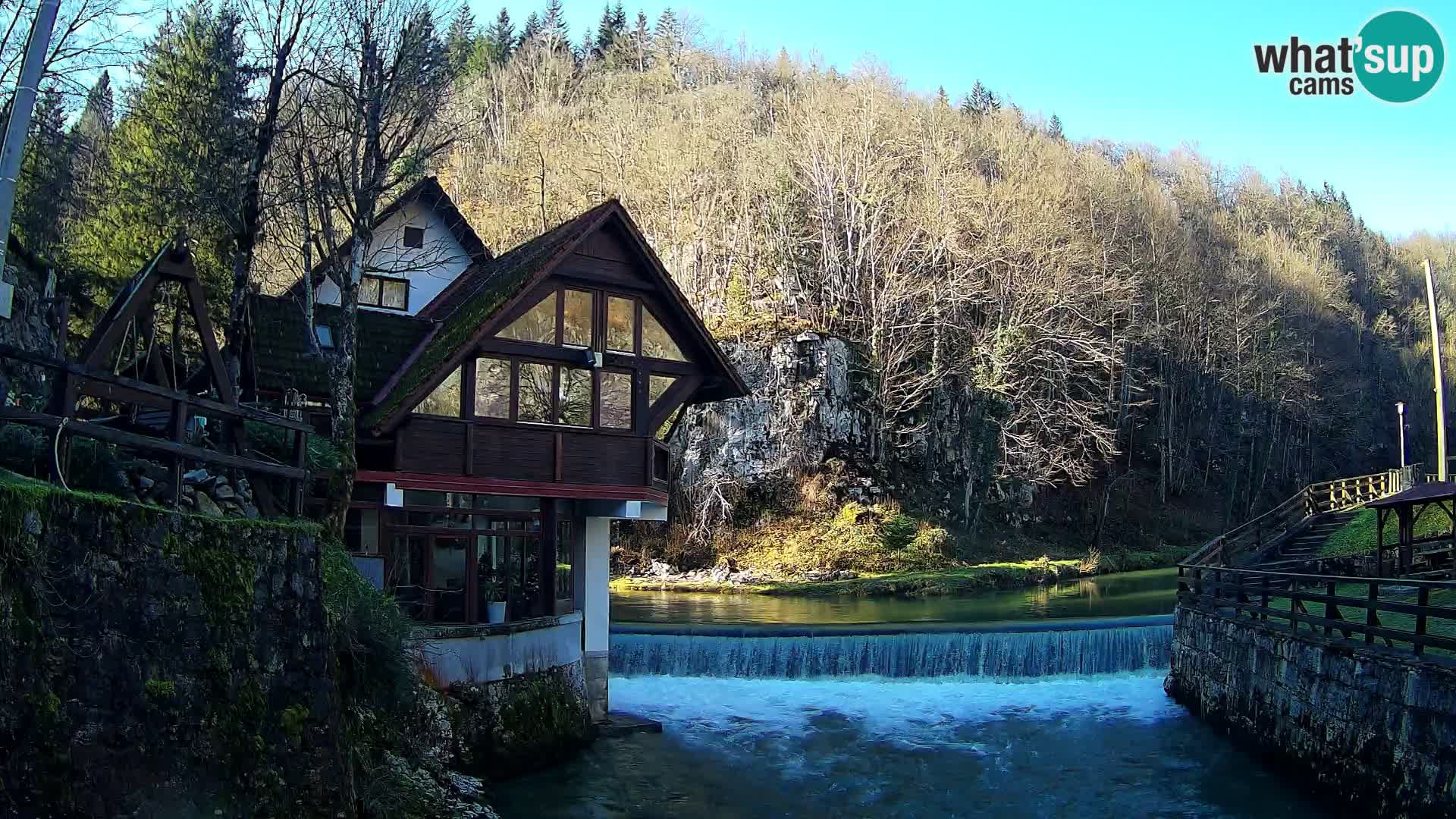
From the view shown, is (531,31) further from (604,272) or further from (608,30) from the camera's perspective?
(604,272)

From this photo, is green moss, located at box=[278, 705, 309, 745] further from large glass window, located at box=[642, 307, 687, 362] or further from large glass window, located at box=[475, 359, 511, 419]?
large glass window, located at box=[642, 307, 687, 362]

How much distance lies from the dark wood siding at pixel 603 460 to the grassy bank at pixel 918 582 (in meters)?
21.0

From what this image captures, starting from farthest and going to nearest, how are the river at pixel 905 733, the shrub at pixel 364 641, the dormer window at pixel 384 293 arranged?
the dormer window at pixel 384 293 → the river at pixel 905 733 → the shrub at pixel 364 641

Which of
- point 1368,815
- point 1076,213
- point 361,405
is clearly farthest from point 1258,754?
point 1076,213

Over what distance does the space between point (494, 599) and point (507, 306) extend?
4.88 m

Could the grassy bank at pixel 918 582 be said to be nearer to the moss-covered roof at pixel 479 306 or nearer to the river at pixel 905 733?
the river at pixel 905 733

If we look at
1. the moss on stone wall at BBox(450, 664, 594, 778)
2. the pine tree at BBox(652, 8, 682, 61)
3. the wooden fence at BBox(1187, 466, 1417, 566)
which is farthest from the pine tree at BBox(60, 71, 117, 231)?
the pine tree at BBox(652, 8, 682, 61)

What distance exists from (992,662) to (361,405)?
14.0 m

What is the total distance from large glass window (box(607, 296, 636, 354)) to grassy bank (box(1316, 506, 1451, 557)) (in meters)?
21.8

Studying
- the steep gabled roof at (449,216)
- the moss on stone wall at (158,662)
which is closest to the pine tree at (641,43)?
the steep gabled roof at (449,216)

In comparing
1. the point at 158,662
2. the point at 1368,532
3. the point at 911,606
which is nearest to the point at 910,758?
the point at 158,662

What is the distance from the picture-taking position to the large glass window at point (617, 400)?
65.4ft

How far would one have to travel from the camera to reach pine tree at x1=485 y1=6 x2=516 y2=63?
9069cm

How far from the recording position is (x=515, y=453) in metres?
18.9
